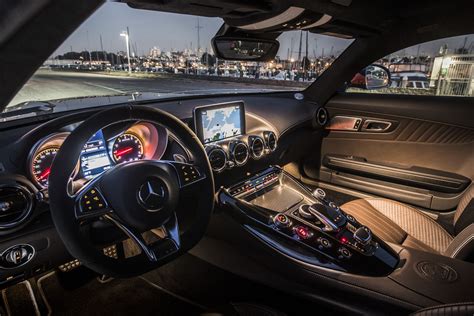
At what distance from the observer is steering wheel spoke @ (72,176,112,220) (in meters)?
1.19

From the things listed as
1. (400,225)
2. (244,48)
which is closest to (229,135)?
(244,48)

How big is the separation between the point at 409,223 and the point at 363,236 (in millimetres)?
672

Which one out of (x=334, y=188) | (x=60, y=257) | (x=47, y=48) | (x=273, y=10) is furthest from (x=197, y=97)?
(x=47, y=48)

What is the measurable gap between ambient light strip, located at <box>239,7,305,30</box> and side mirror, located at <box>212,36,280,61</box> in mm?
180

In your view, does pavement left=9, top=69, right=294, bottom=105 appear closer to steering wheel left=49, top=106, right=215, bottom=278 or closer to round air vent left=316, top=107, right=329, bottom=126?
steering wheel left=49, top=106, right=215, bottom=278

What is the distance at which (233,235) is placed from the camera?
77.6 inches

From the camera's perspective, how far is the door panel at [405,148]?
2.76 meters

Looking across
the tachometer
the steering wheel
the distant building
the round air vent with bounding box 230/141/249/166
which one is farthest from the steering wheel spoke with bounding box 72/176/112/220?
the distant building

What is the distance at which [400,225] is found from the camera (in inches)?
93.5

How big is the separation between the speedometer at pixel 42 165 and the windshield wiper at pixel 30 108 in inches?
10.9

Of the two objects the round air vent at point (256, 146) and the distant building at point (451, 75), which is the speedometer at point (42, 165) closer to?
the round air vent at point (256, 146)

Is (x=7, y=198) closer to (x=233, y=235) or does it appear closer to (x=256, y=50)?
(x=233, y=235)

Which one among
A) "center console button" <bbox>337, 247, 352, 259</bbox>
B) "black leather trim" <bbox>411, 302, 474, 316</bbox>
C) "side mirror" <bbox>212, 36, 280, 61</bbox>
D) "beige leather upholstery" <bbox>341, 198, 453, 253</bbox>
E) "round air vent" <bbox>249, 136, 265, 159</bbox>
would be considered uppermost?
"side mirror" <bbox>212, 36, 280, 61</bbox>

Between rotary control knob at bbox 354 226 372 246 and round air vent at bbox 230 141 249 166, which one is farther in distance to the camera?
round air vent at bbox 230 141 249 166
